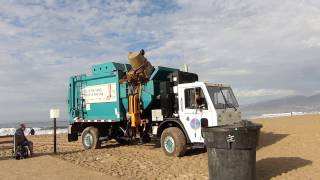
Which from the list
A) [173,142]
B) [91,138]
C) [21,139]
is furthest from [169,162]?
[21,139]

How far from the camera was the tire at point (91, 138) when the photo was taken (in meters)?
18.7

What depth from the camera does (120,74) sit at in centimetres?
1792

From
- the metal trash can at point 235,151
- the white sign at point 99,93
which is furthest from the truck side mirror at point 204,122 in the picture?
the white sign at point 99,93

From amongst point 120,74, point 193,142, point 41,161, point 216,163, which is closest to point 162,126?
point 193,142

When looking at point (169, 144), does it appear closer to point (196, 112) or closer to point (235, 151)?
point (196, 112)

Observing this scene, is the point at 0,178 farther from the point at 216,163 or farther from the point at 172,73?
the point at 172,73

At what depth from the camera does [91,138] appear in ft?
61.8

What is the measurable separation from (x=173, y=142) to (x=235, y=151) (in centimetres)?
524

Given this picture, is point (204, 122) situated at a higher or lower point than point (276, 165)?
higher

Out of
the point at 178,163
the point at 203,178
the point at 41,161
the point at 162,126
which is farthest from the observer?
the point at 162,126

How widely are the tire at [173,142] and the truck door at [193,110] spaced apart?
305 mm

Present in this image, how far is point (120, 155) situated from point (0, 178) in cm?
497

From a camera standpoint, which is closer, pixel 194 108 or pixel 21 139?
pixel 194 108

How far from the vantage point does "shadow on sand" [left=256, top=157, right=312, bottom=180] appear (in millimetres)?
11328
